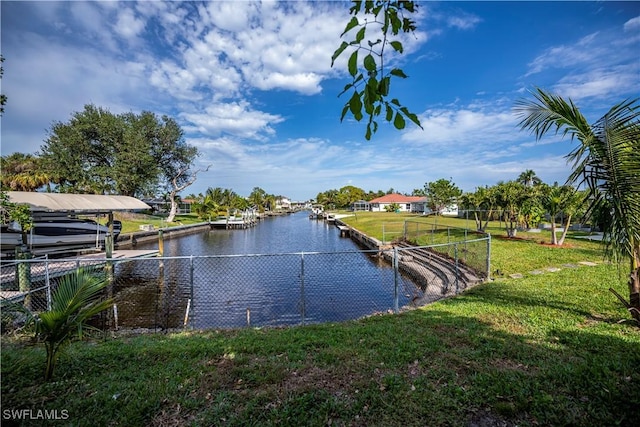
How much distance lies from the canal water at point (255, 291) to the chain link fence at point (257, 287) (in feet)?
0.10

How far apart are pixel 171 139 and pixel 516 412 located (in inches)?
1742

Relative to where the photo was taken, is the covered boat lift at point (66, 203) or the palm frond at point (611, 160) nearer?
the palm frond at point (611, 160)

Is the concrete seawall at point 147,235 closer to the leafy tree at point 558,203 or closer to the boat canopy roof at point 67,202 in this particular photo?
the boat canopy roof at point 67,202

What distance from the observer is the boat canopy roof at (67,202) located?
10067 millimetres

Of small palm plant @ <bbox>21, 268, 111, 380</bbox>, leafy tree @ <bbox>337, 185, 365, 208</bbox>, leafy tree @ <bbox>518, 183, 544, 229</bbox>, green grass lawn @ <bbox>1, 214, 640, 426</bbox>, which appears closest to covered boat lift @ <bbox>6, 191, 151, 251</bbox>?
small palm plant @ <bbox>21, 268, 111, 380</bbox>

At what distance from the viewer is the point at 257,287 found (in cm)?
1156

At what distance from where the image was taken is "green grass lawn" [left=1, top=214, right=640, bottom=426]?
2543mm

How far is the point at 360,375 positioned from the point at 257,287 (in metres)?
8.93

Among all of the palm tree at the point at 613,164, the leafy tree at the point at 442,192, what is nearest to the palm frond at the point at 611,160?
the palm tree at the point at 613,164

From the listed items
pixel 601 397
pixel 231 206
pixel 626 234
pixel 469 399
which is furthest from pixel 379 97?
pixel 231 206

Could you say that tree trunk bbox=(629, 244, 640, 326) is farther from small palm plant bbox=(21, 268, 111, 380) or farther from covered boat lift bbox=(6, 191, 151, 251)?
covered boat lift bbox=(6, 191, 151, 251)

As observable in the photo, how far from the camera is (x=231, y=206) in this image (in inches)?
2297

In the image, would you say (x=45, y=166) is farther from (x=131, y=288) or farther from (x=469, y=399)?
(x=469, y=399)

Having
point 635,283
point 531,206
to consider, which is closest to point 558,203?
point 531,206
